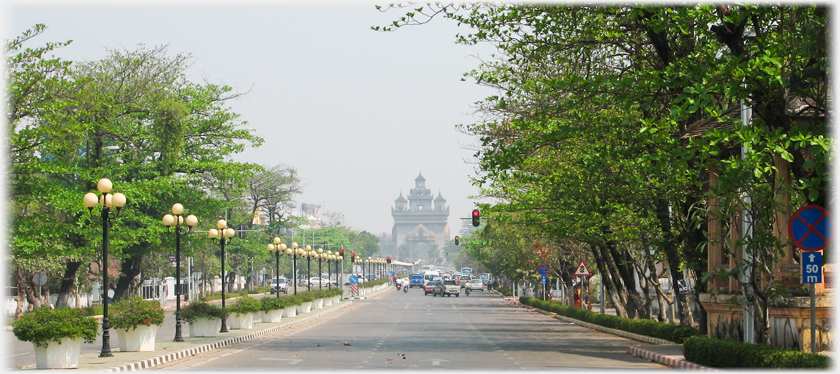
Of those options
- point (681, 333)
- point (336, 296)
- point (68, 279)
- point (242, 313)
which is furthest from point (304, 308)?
point (681, 333)

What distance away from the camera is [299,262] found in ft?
413

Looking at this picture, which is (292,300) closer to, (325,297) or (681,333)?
(325,297)

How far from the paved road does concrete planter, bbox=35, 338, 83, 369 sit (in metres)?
1.81

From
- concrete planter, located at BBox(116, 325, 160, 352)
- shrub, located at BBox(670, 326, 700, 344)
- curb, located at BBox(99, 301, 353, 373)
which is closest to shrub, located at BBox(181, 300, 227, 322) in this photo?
curb, located at BBox(99, 301, 353, 373)

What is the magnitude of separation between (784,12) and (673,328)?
11.9 metres

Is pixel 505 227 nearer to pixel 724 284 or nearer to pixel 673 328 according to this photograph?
pixel 673 328

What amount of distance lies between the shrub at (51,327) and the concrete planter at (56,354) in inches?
4.2

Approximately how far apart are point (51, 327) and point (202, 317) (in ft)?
33.8

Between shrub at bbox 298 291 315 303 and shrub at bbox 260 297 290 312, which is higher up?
shrub at bbox 260 297 290 312

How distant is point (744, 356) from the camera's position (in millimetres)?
16188

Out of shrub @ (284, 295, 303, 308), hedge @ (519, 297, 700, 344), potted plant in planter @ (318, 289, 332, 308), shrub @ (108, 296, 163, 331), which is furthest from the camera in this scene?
potted plant in planter @ (318, 289, 332, 308)

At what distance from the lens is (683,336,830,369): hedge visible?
1446 cm

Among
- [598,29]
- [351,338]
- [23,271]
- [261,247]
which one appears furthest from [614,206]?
[261,247]

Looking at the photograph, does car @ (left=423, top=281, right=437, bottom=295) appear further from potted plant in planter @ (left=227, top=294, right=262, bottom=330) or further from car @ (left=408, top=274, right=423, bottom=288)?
potted plant in planter @ (left=227, top=294, right=262, bottom=330)
